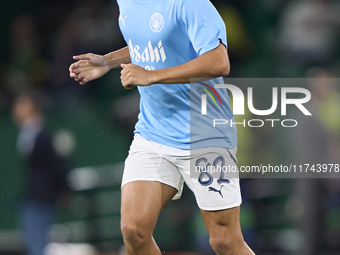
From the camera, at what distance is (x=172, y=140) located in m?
3.92

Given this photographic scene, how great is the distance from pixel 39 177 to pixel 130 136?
4.74 feet

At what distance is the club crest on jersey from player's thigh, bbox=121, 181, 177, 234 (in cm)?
100

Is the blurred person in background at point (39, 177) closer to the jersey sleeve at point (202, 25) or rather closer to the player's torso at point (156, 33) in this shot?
the player's torso at point (156, 33)

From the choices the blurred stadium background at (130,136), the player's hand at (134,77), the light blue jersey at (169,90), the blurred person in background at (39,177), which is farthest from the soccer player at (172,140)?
the blurred person in background at (39,177)

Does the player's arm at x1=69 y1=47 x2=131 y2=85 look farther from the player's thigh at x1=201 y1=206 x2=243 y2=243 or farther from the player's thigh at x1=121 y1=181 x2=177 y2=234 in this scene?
the player's thigh at x1=201 y1=206 x2=243 y2=243

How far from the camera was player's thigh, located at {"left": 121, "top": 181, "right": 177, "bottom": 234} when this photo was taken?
12.2 feet

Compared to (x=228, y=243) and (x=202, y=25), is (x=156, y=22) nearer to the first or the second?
(x=202, y=25)

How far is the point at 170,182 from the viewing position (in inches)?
155

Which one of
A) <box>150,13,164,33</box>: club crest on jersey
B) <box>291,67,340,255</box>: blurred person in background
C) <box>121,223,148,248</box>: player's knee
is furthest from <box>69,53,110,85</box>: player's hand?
<box>291,67,340,255</box>: blurred person in background

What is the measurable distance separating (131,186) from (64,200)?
165 inches

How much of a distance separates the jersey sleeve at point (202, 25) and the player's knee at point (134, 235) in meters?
1.17

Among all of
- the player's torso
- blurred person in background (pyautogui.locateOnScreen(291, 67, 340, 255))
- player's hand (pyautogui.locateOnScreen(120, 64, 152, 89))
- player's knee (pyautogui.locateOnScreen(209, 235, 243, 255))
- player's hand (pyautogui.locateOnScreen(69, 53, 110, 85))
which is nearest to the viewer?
player's hand (pyautogui.locateOnScreen(120, 64, 152, 89))

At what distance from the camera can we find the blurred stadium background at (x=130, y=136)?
7.82m

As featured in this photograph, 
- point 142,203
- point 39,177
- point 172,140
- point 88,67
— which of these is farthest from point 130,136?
point 142,203
